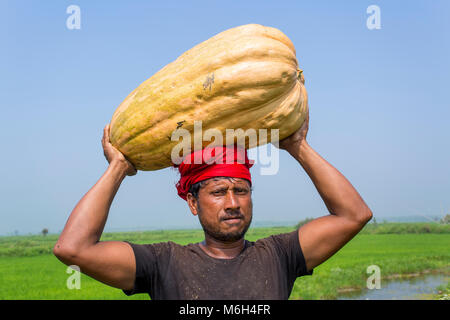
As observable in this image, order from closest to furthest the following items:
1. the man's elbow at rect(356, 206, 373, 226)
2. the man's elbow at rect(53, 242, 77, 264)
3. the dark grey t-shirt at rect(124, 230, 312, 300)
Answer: the man's elbow at rect(53, 242, 77, 264), the dark grey t-shirt at rect(124, 230, 312, 300), the man's elbow at rect(356, 206, 373, 226)

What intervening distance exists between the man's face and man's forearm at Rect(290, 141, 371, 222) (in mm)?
425

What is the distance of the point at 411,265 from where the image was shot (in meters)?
24.3

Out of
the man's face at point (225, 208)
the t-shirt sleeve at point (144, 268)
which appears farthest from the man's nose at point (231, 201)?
the t-shirt sleeve at point (144, 268)

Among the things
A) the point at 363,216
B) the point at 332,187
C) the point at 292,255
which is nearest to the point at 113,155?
the point at 292,255

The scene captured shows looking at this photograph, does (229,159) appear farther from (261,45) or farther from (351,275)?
(351,275)

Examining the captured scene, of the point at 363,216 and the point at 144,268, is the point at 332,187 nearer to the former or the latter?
the point at 363,216

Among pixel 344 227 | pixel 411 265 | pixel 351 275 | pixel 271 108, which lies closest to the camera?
pixel 271 108

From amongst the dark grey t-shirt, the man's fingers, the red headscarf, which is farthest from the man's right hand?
the dark grey t-shirt

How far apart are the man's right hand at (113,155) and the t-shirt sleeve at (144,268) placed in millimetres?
446

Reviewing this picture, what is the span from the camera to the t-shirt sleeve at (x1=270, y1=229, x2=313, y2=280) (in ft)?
7.09

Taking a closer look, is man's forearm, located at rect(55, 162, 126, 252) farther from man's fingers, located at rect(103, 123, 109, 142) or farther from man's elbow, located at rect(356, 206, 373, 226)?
man's elbow, located at rect(356, 206, 373, 226)

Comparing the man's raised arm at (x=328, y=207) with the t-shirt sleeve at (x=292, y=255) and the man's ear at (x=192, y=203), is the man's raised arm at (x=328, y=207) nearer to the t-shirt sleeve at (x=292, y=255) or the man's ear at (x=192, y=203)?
the t-shirt sleeve at (x=292, y=255)
